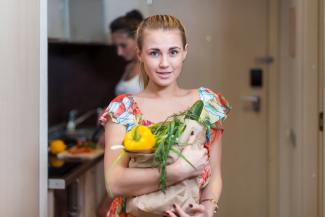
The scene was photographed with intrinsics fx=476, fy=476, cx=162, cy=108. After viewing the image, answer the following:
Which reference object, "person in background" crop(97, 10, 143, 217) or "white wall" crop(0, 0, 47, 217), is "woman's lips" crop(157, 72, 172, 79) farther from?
"person in background" crop(97, 10, 143, 217)

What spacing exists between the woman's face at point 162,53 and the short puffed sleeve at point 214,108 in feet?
0.35

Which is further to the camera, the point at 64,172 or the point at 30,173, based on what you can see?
the point at 64,172

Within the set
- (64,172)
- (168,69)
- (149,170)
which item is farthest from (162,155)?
(64,172)

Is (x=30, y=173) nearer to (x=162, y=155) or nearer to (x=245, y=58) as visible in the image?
(x=162, y=155)

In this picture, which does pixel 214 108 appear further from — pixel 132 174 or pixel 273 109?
pixel 273 109

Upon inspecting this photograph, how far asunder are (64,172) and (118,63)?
127 centimetres

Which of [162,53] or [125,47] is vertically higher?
[125,47]

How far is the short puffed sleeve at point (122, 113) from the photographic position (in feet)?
3.43

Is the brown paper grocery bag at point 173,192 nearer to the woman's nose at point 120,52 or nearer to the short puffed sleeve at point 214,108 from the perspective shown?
the short puffed sleeve at point 214,108

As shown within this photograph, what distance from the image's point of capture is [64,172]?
187 cm

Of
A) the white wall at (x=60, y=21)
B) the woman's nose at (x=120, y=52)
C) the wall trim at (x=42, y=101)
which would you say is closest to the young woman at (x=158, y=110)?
the wall trim at (x=42, y=101)

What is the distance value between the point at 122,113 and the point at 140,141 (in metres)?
0.18

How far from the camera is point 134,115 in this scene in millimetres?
1073

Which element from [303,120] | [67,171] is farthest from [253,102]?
[67,171]
